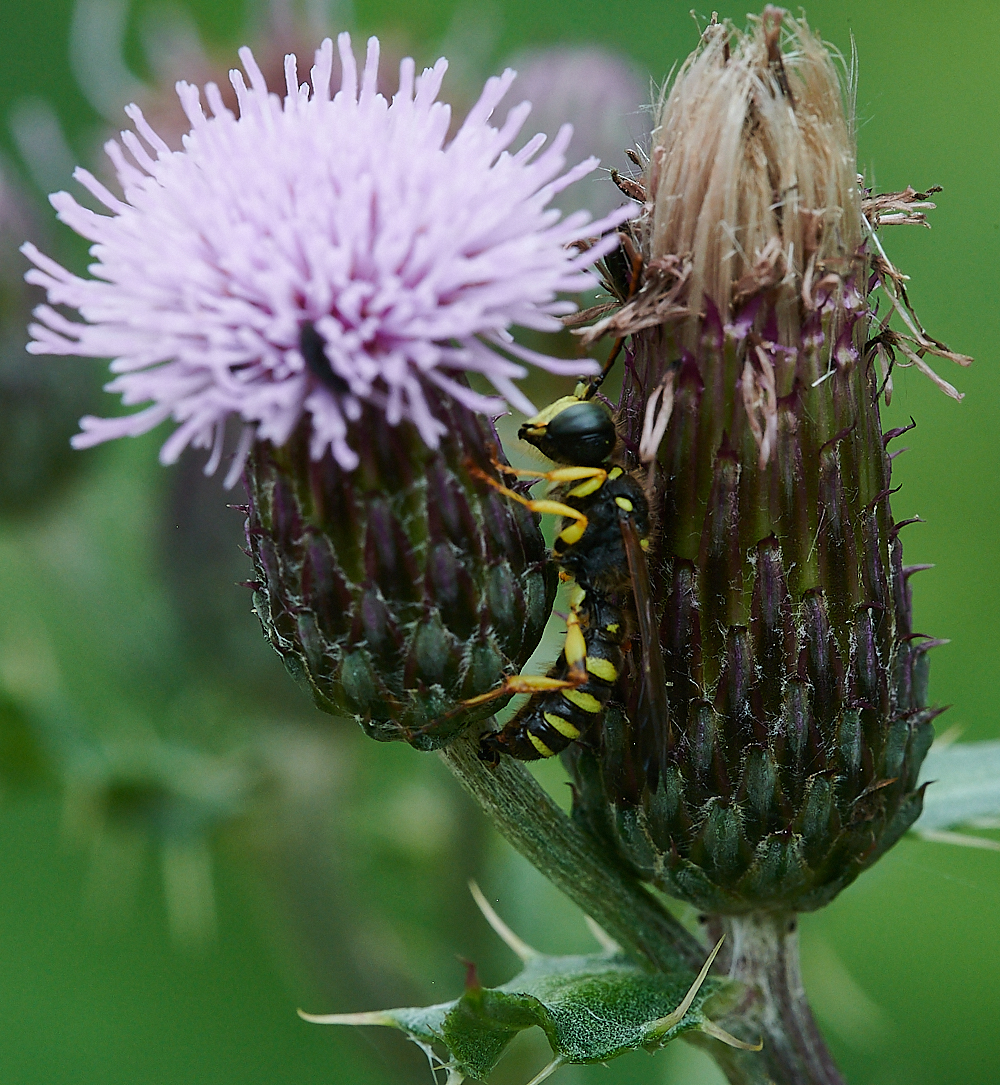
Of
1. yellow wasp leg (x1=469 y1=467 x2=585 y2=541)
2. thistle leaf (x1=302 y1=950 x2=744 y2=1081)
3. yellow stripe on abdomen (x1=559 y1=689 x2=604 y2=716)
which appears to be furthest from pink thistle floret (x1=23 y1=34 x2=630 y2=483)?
thistle leaf (x1=302 y1=950 x2=744 y2=1081)

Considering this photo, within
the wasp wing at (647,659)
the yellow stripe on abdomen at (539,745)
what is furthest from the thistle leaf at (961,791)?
A: the yellow stripe on abdomen at (539,745)

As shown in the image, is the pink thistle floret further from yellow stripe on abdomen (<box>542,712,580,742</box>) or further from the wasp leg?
yellow stripe on abdomen (<box>542,712,580,742</box>)

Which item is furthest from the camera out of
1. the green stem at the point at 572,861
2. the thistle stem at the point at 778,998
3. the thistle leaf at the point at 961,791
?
the thistle leaf at the point at 961,791

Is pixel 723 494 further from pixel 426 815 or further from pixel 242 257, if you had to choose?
pixel 426 815

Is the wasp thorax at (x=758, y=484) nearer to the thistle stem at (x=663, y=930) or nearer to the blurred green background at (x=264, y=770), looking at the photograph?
the thistle stem at (x=663, y=930)

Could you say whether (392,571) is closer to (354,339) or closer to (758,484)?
(354,339)

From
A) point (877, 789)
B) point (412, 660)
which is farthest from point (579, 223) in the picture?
point (877, 789)

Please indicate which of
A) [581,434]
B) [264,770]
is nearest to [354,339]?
[581,434]
